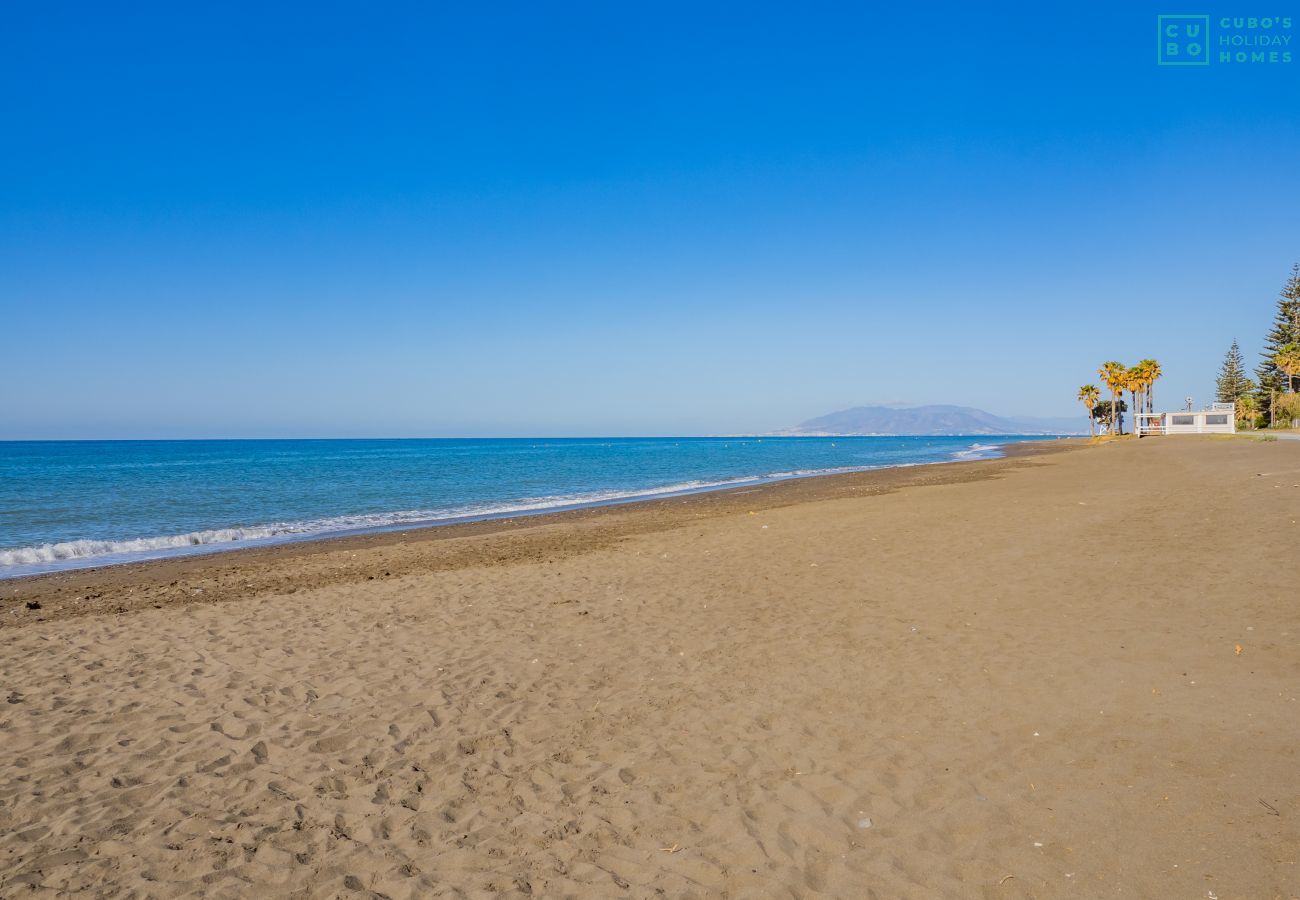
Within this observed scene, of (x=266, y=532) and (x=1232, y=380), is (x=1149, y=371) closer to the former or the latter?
(x=1232, y=380)

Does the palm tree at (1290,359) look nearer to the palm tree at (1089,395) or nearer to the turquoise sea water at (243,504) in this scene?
the palm tree at (1089,395)

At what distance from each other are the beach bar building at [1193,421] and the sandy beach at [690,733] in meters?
73.1

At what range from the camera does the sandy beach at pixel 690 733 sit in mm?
4109

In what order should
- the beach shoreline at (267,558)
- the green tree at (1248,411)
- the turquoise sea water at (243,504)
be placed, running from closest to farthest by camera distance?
the beach shoreline at (267,558) → the turquoise sea water at (243,504) → the green tree at (1248,411)

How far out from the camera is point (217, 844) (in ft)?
14.6

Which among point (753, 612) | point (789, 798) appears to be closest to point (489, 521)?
point (753, 612)

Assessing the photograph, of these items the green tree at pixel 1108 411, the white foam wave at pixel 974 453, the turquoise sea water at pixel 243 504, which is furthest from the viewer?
the green tree at pixel 1108 411

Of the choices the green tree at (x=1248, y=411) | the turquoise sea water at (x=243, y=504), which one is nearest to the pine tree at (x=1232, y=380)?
the green tree at (x=1248, y=411)

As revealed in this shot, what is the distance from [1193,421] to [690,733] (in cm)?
8676

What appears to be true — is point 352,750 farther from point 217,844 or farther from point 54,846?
point 54,846

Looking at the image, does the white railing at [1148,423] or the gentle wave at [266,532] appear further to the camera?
the white railing at [1148,423]

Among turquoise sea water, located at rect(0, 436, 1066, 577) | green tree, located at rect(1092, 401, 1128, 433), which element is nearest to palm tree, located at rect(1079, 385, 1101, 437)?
green tree, located at rect(1092, 401, 1128, 433)

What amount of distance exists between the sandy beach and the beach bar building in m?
73.1

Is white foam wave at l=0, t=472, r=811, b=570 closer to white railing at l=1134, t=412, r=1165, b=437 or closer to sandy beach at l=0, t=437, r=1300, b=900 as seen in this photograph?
sandy beach at l=0, t=437, r=1300, b=900
